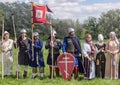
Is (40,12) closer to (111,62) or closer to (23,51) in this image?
(23,51)

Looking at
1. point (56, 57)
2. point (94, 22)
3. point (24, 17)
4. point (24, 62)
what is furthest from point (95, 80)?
point (24, 17)

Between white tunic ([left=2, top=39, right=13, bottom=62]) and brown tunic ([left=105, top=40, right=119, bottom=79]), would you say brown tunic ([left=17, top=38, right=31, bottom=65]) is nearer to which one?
white tunic ([left=2, top=39, right=13, bottom=62])

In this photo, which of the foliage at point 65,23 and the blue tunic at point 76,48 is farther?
the foliage at point 65,23

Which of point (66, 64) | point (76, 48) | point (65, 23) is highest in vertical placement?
point (65, 23)

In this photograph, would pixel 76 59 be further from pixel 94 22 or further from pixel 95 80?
pixel 94 22

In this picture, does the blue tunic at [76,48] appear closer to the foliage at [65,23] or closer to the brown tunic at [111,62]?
the brown tunic at [111,62]

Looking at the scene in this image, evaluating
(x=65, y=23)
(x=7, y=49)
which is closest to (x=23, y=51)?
(x=7, y=49)

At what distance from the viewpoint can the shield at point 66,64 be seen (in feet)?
41.7

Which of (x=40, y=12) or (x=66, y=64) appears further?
(x=40, y=12)

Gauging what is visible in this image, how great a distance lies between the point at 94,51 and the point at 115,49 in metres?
0.79

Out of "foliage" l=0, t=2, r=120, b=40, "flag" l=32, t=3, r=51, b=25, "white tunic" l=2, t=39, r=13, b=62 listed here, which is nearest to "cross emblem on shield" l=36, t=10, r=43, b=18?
"flag" l=32, t=3, r=51, b=25

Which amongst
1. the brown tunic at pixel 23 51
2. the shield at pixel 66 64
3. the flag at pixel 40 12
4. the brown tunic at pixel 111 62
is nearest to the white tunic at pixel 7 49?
the brown tunic at pixel 23 51

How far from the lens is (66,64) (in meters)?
12.8

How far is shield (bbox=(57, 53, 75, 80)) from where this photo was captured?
12.7 meters
